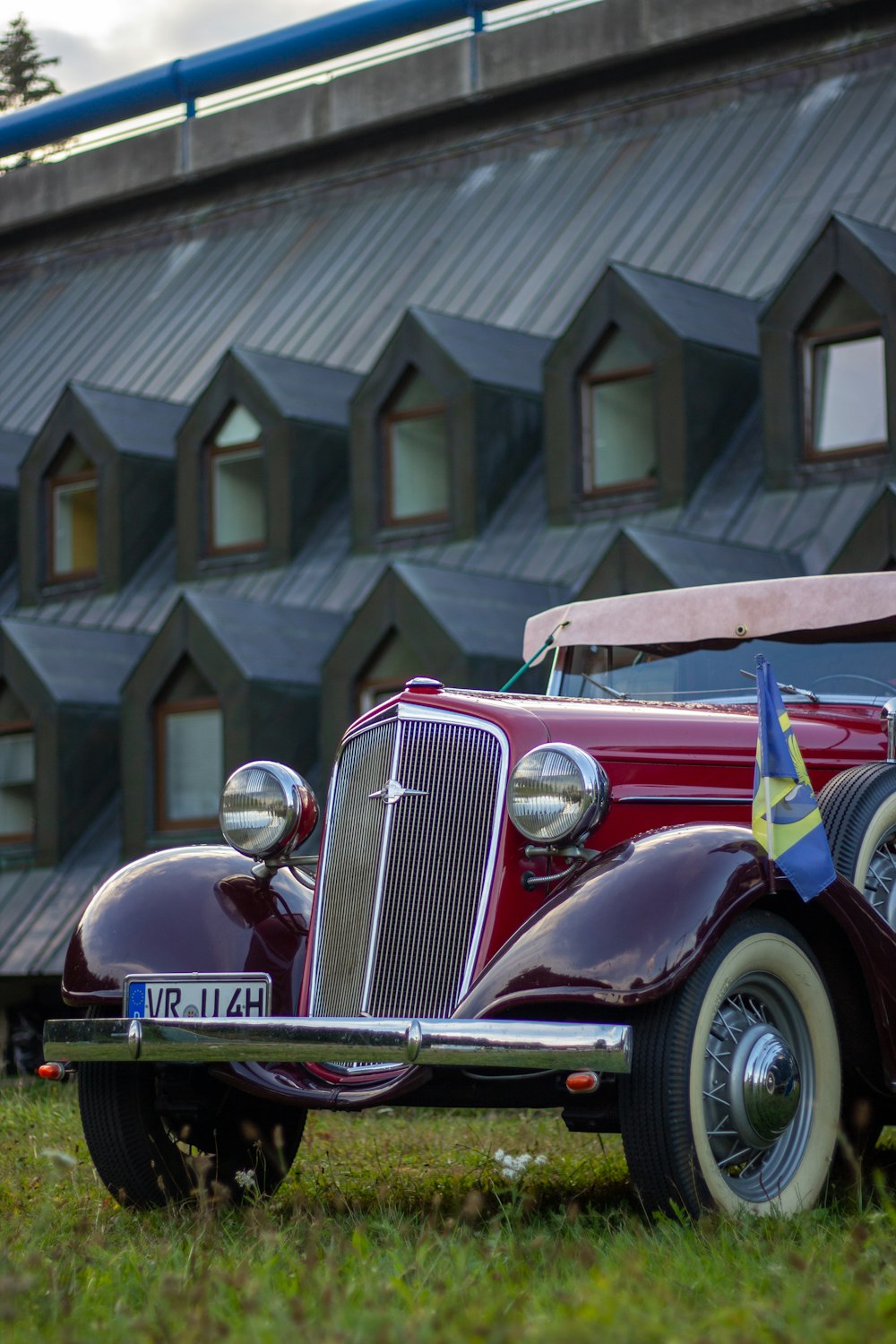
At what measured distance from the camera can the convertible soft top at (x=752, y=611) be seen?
21.6 feet

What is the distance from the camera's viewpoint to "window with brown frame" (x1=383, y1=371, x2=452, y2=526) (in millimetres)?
17594

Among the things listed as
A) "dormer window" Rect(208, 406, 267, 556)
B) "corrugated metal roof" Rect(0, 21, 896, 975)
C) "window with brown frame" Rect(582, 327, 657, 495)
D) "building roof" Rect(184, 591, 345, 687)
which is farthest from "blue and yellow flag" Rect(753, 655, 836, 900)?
"dormer window" Rect(208, 406, 267, 556)

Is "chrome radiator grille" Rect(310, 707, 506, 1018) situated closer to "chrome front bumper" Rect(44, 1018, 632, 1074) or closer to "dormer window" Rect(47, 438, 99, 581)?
"chrome front bumper" Rect(44, 1018, 632, 1074)

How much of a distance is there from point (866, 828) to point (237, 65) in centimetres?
2092

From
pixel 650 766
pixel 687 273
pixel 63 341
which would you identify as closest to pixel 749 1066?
pixel 650 766

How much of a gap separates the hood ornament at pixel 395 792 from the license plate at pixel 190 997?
2.44ft

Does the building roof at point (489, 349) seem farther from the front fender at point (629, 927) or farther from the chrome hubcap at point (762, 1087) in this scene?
the chrome hubcap at point (762, 1087)

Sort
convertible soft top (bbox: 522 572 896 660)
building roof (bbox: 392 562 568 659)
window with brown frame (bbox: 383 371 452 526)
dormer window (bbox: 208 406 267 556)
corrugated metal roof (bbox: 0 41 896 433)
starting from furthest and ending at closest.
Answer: dormer window (bbox: 208 406 267 556) → window with brown frame (bbox: 383 371 452 526) → corrugated metal roof (bbox: 0 41 896 433) → building roof (bbox: 392 562 568 659) → convertible soft top (bbox: 522 572 896 660)

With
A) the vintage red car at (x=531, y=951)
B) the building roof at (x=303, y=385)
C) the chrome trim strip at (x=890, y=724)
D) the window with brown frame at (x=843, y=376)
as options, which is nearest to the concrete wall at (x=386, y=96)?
the building roof at (x=303, y=385)

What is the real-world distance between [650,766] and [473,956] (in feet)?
2.84

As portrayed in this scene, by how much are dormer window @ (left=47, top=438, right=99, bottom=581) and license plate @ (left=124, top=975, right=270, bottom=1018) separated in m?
14.9

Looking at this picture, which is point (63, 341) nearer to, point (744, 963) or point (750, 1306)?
point (744, 963)

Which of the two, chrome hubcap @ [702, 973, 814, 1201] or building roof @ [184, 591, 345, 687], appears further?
building roof @ [184, 591, 345, 687]

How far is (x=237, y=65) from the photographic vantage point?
2417 cm
